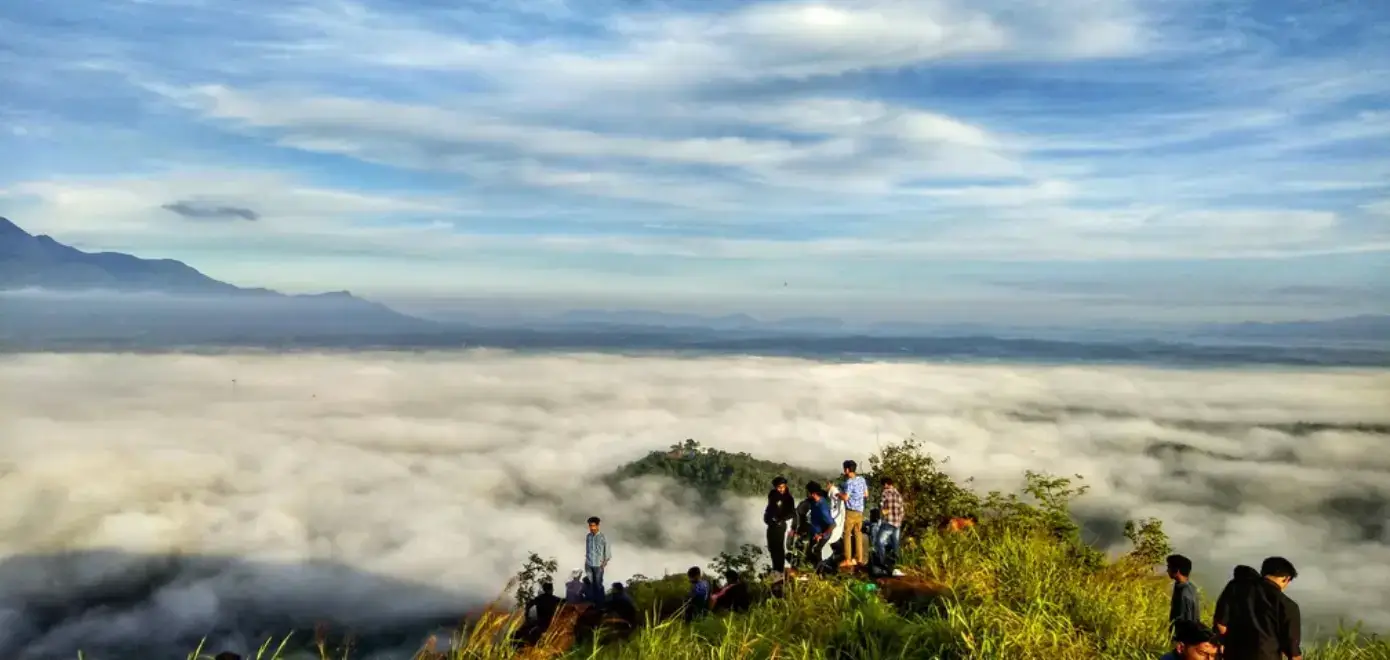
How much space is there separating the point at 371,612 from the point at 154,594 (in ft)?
164

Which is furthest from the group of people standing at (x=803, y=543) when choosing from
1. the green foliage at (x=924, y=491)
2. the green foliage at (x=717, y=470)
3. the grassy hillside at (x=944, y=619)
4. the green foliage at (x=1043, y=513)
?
the green foliage at (x=717, y=470)

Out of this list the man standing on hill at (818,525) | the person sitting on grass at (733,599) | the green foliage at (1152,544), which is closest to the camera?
the person sitting on grass at (733,599)

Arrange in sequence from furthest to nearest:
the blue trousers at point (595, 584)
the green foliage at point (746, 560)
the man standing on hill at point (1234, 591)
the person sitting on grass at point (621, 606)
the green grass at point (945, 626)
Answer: the green foliage at point (746, 560) < the blue trousers at point (595, 584) < the person sitting on grass at point (621, 606) < the green grass at point (945, 626) < the man standing on hill at point (1234, 591)

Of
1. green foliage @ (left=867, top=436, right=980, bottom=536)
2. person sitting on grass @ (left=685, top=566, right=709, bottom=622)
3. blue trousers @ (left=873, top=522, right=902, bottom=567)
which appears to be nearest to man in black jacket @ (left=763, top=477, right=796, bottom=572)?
person sitting on grass @ (left=685, top=566, right=709, bottom=622)

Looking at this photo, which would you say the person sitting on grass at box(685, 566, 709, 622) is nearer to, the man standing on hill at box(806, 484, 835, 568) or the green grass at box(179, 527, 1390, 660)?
the green grass at box(179, 527, 1390, 660)

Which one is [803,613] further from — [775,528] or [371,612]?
[371,612]

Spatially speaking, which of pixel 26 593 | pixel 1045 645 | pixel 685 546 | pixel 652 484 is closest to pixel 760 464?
pixel 685 546

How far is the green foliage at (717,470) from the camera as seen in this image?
11631 centimetres

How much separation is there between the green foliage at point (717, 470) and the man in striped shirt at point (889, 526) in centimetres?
8655

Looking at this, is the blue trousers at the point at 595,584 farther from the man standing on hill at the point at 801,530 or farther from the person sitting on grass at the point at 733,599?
the man standing on hill at the point at 801,530

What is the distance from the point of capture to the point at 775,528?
15.4 m

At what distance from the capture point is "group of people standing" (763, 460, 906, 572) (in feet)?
49.5

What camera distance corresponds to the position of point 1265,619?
8.09m

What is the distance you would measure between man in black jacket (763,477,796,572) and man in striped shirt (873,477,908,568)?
1491 mm
